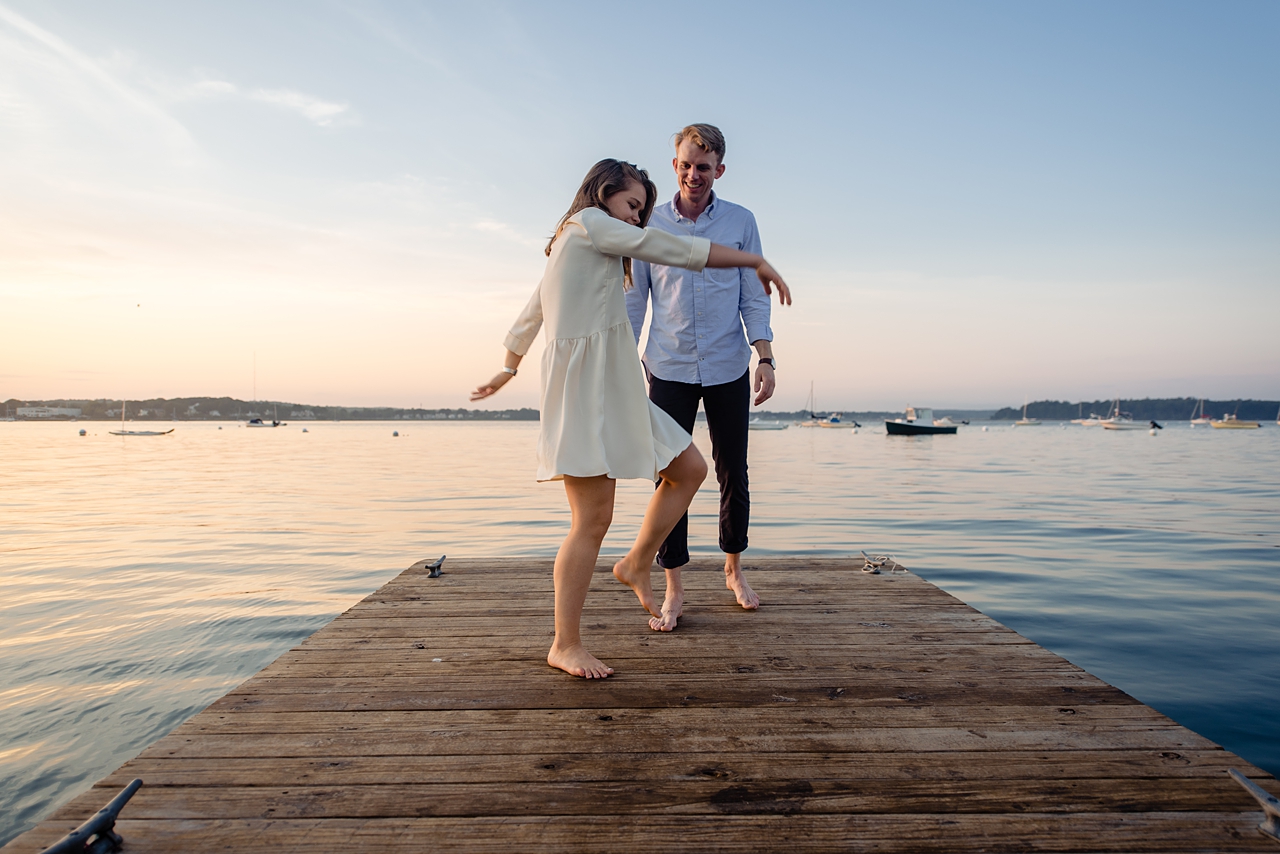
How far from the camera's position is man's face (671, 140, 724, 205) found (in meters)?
3.51

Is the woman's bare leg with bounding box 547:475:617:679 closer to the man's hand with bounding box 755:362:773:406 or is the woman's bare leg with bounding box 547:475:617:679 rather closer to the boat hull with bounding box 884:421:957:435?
the man's hand with bounding box 755:362:773:406

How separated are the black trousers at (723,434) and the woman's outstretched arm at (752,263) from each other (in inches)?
45.4

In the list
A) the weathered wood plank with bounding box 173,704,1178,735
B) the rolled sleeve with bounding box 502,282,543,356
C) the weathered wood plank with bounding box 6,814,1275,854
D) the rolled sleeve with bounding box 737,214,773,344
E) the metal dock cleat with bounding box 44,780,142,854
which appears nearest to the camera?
the metal dock cleat with bounding box 44,780,142,854

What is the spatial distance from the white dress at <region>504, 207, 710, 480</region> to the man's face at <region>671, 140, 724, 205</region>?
108 cm

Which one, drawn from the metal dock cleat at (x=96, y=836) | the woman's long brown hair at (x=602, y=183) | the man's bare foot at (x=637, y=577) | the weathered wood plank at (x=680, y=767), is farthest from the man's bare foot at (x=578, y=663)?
the woman's long brown hair at (x=602, y=183)

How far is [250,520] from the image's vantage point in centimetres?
1199

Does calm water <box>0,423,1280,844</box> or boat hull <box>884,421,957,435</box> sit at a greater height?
boat hull <box>884,421,957,435</box>

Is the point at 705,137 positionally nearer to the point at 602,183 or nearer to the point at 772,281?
the point at 602,183

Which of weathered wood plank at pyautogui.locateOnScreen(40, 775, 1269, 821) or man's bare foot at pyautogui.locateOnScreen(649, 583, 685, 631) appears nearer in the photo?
weathered wood plank at pyautogui.locateOnScreen(40, 775, 1269, 821)

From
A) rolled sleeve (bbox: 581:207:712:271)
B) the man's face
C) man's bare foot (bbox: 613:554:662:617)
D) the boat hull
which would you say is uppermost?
the man's face

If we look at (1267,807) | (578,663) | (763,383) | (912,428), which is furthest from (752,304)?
(912,428)

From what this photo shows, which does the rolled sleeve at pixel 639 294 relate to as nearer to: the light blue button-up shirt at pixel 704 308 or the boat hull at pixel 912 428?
the light blue button-up shirt at pixel 704 308

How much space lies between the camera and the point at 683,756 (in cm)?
210

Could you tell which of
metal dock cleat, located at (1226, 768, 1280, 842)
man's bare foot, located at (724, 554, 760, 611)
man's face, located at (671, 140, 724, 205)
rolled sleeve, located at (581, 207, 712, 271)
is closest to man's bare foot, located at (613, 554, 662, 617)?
man's bare foot, located at (724, 554, 760, 611)
